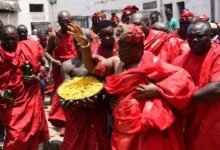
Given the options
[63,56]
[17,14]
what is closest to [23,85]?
[63,56]

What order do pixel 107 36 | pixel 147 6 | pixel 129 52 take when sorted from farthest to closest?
pixel 147 6 → pixel 107 36 → pixel 129 52

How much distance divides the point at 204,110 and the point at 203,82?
0.80ft

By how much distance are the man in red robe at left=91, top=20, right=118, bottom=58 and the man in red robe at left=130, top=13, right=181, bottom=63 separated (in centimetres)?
58

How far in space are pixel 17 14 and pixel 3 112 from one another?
92.2 feet

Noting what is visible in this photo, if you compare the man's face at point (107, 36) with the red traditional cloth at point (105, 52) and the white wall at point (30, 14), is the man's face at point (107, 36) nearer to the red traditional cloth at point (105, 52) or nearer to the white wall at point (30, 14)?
the red traditional cloth at point (105, 52)

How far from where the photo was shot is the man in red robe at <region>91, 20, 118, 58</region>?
4.44 m

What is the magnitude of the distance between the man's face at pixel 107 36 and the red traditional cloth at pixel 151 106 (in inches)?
35.0

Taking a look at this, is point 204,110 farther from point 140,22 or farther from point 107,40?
point 140,22

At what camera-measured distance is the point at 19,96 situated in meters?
5.77

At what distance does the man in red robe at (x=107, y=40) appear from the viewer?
14.6 ft

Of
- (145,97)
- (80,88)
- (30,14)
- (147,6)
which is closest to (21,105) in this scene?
(80,88)

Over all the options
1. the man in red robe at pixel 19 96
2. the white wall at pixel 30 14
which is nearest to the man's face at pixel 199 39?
the man in red robe at pixel 19 96

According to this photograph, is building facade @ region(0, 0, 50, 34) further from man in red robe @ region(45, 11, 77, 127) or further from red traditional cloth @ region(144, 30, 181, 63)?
red traditional cloth @ region(144, 30, 181, 63)

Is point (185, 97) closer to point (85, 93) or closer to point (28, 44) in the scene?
point (85, 93)
